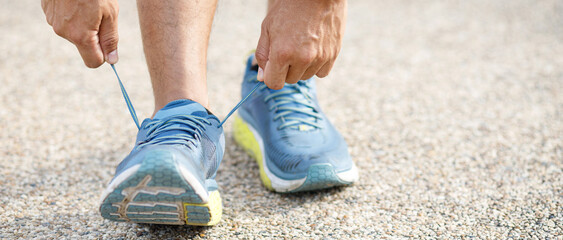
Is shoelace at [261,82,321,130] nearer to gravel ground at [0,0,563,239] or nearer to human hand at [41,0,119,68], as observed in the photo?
gravel ground at [0,0,563,239]

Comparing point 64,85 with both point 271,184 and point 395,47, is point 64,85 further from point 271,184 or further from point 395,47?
point 395,47

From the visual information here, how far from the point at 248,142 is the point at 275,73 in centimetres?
63

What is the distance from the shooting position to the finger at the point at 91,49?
1.22m

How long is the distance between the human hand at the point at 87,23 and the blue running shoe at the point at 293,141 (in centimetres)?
59

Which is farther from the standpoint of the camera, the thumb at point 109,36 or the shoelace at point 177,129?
the thumb at point 109,36

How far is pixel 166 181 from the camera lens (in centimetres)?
98

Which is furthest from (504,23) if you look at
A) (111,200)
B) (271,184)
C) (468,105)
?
(111,200)

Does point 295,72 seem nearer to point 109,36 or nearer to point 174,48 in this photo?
point 174,48

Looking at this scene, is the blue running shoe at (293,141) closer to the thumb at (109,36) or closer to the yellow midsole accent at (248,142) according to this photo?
the yellow midsole accent at (248,142)

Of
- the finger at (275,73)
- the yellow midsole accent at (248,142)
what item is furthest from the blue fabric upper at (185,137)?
the yellow midsole accent at (248,142)

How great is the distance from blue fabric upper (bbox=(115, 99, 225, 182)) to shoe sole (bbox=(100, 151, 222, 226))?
0.04m

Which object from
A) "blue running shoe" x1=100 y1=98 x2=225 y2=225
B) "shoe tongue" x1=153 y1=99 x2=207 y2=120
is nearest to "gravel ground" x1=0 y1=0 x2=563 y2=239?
"blue running shoe" x1=100 y1=98 x2=225 y2=225

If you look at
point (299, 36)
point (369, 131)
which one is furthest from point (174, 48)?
point (369, 131)

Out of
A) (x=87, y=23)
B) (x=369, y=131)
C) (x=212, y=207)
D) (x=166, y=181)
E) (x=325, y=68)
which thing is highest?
(x=87, y=23)
